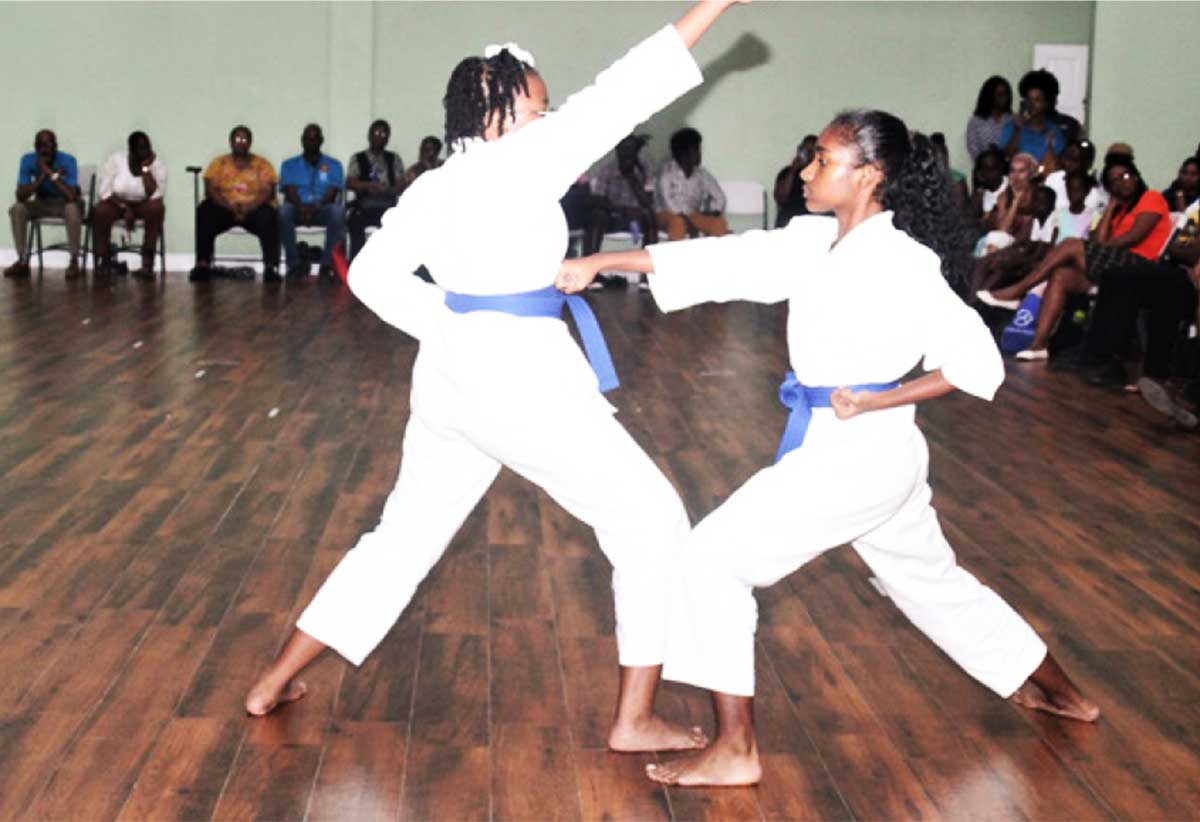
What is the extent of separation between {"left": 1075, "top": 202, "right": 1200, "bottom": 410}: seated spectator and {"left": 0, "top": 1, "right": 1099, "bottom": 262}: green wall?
595 centimetres

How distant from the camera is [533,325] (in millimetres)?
3023

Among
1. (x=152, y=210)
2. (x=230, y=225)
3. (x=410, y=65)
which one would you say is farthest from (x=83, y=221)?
(x=410, y=65)

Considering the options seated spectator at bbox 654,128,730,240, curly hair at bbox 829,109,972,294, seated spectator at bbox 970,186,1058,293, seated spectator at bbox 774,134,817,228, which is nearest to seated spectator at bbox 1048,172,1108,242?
seated spectator at bbox 970,186,1058,293

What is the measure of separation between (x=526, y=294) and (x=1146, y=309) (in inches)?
261

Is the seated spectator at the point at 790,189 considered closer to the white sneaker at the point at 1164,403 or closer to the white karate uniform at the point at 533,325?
the white sneaker at the point at 1164,403

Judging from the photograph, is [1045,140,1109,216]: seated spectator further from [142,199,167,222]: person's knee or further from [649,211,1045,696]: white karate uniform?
[649,211,1045,696]: white karate uniform

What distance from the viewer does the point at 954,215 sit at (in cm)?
312

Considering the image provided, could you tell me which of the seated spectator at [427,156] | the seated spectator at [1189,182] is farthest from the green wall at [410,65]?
the seated spectator at [1189,182]

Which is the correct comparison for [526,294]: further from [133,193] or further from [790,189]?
[133,193]

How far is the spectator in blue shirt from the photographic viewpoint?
45.1ft

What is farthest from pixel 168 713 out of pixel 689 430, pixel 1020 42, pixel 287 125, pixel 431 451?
pixel 1020 42

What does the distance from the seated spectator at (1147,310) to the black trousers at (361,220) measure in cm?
638

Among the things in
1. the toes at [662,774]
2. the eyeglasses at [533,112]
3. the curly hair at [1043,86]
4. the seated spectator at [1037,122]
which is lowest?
the toes at [662,774]

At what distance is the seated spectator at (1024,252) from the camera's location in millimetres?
10391
